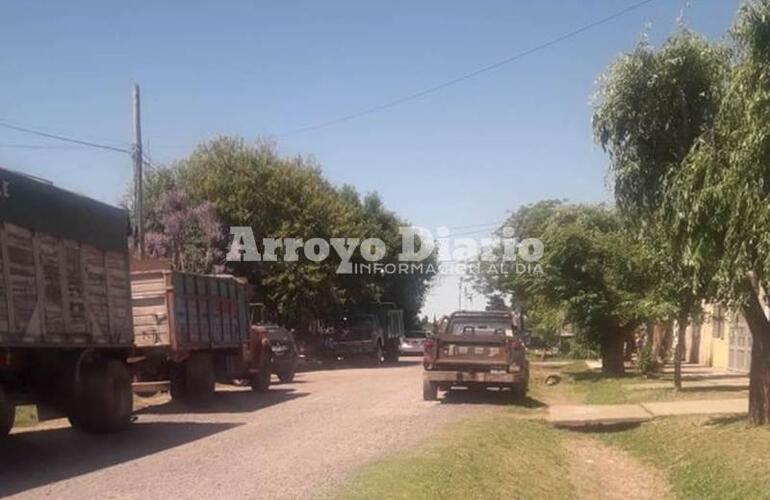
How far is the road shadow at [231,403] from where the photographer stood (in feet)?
58.4

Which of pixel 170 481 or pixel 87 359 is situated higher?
pixel 87 359

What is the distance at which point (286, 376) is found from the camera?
26.4m

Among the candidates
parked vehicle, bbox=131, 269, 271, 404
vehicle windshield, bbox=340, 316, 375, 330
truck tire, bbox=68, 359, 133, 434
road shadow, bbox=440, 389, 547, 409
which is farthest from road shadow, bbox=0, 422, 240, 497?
vehicle windshield, bbox=340, 316, 375, 330

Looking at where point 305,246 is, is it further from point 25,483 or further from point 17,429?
point 25,483

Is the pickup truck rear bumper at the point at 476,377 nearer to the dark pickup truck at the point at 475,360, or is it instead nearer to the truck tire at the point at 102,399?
the dark pickup truck at the point at 475,360

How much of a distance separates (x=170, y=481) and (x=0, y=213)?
12.6ft

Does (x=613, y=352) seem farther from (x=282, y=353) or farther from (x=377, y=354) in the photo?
(x=377, y=354)

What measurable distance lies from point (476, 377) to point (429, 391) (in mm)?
1337

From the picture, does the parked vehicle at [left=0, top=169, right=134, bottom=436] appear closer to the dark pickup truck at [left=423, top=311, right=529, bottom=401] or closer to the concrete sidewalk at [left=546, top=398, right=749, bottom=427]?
the dark pickup truck at [left=423, top=311, right=529, bottom=401]

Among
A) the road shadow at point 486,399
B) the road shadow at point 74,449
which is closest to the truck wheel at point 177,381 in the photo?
the road shadow at point 74,449

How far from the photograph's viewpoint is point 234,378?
67.8 ft

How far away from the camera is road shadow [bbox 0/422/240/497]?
10.3m

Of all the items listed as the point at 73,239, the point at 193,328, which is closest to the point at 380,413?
the point at 193,328

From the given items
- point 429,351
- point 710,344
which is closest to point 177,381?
point 429,351
